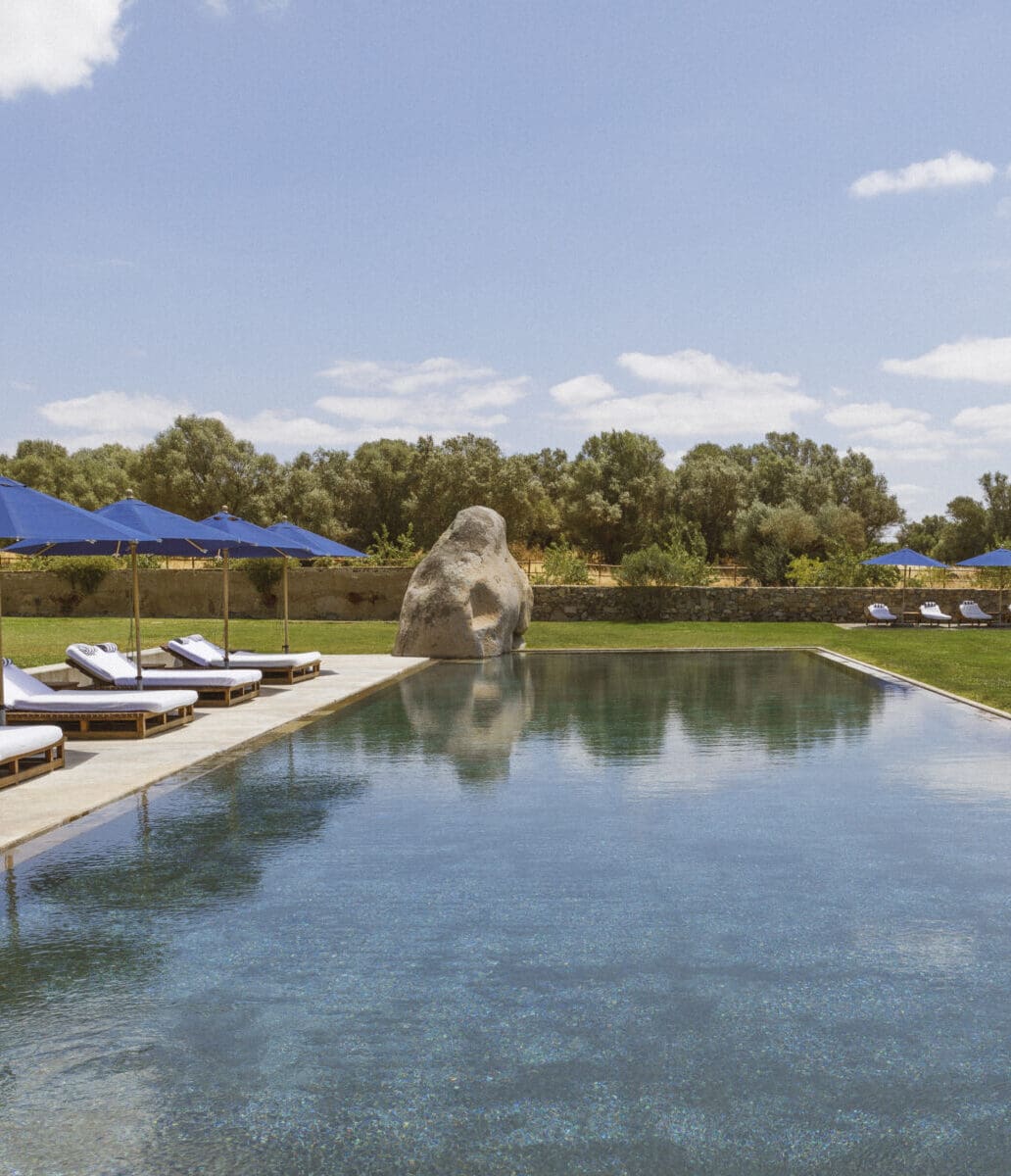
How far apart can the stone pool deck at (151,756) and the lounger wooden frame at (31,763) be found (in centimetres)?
7

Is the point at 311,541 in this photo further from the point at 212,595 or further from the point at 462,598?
the point at 212,595

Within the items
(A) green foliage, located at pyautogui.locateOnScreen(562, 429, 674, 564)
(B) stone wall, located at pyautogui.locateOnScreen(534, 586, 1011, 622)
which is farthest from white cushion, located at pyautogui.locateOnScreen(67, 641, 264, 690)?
(A) green foliage, located at pyautogui.locateOnScreen(562, 429, 674, 564)

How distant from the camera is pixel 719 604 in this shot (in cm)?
3116

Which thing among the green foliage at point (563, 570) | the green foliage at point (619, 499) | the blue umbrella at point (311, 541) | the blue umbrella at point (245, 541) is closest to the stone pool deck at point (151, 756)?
the blue umbrella at point (245, 541)

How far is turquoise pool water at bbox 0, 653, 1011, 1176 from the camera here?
3.03 meters

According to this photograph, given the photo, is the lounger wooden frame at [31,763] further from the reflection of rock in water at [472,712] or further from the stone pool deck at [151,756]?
the reflection of rock in water at [472,712]

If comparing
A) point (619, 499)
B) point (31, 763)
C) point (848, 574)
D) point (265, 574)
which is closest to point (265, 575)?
point (265, 574)

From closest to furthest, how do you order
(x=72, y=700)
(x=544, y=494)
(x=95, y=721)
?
(x=95, y=721) → (x=72, y=700) → (x=544, y=494)

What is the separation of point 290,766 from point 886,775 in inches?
204

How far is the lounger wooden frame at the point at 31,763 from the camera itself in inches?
309

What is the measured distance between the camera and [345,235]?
2288cm

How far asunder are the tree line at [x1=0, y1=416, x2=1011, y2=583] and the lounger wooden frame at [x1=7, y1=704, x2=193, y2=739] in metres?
39.4

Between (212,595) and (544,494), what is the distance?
23993 mm

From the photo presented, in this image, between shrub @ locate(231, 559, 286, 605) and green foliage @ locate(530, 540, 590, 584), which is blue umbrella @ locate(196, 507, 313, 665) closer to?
shrub @ locate(231, 559, 286, 605)
